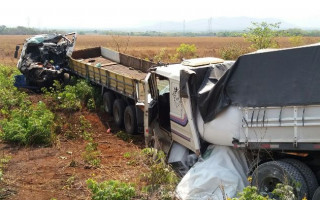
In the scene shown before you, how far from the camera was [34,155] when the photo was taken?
8.62m

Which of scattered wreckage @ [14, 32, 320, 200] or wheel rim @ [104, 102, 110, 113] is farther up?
scattered wreckage @ [14, 32, 320, 200]

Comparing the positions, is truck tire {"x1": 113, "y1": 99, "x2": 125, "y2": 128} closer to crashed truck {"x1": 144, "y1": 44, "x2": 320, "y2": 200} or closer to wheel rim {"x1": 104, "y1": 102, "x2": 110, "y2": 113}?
wheel rim {"x1": 104, "y1": 102, "x2": 110, "y2": 113}

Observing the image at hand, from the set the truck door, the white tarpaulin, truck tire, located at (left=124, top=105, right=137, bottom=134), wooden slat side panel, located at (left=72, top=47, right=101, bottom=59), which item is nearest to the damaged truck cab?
the truck door

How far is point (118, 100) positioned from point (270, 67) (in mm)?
6619

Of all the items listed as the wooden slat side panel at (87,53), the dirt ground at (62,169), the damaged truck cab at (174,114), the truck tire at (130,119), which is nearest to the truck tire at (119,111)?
the truck tire at (130,119)

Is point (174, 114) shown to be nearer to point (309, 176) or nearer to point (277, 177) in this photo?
point (277, 177)

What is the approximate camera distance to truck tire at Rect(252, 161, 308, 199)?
500cm

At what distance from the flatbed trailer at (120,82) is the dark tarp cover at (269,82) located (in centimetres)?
298

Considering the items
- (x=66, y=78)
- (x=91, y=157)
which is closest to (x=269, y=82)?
(x=91, y=157)

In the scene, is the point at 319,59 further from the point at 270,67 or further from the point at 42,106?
the point at 42,106

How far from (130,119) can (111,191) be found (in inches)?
212

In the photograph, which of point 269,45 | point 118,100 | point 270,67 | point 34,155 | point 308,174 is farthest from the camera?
point 269,45

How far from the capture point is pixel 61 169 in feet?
25.4

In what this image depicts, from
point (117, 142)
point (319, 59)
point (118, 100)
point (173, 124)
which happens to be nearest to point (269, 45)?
point (118, 100)
